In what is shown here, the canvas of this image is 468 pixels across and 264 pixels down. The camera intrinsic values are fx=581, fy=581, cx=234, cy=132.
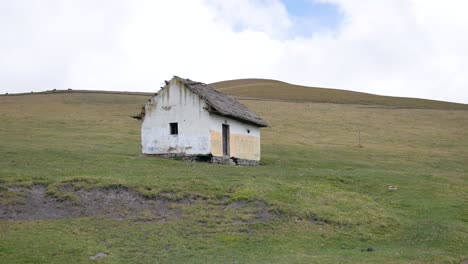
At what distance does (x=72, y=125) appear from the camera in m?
59.1

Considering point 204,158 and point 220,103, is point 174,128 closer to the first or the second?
point 204,158

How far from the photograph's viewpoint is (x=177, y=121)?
38938 millimetres

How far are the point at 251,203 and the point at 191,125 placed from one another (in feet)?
47.1

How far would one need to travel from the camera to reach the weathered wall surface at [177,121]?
38.0 metres

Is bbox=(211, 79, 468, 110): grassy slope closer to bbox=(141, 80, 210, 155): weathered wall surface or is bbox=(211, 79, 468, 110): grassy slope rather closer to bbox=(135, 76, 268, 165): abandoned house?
bbox=(135, 76, 268, 165): abandoned house

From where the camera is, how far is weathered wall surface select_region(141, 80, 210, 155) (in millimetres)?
38031

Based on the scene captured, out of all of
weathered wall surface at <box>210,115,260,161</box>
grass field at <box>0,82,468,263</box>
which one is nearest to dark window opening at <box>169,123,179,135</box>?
weathered wall surface at <box>210,115,260,161</box>

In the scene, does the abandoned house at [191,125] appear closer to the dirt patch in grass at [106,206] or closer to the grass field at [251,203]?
the grass field at [251,203]

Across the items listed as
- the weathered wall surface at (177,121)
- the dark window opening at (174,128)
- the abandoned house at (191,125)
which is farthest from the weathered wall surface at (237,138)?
the dark window opening at (174,128)

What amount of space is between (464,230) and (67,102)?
63802 mm

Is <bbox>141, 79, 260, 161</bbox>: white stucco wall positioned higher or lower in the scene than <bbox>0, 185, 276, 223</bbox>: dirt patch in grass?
higher

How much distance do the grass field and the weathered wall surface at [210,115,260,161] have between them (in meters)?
1.48

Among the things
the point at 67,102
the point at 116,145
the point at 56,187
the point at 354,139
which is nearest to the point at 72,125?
the point at 116,145

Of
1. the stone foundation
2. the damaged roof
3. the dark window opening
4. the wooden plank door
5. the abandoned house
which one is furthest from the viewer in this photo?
the wooden plank door
